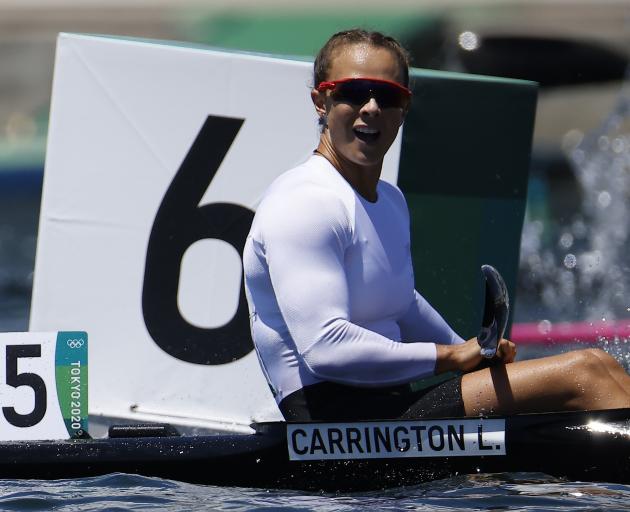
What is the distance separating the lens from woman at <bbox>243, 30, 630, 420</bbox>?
135 inches

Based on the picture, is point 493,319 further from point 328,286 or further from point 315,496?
point 315,496

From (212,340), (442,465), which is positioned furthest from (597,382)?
(212,340)

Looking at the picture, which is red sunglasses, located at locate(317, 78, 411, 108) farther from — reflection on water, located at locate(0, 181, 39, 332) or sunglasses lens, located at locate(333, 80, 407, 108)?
reflection on water, located at locate(0, 181, 39, 332)

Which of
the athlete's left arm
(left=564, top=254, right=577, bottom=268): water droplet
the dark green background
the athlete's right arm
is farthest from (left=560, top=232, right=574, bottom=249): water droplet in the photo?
the athlete's right arm

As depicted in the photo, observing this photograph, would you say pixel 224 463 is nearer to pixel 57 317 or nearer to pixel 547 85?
pixel 57 317

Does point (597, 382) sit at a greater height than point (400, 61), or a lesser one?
lesser

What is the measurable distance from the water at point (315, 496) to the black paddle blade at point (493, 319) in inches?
14.8

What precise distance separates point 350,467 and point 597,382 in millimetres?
683

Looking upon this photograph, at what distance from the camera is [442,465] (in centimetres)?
357

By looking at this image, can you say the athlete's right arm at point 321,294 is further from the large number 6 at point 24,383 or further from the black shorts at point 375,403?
the large number 6 at point 24,383

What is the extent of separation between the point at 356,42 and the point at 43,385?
4.33ft

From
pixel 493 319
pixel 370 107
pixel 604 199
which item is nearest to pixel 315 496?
pixel 493 319

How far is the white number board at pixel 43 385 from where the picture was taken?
3.83 meters

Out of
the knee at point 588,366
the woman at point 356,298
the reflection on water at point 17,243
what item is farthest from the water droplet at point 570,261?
the knee at point 588,366
